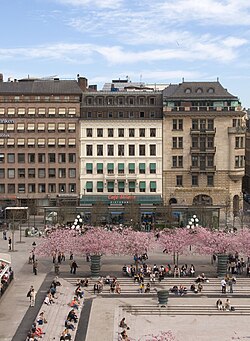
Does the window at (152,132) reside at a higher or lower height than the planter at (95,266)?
higher

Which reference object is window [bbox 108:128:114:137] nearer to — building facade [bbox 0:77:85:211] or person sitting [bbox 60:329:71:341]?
building facade [bbox 0:77:85:211]

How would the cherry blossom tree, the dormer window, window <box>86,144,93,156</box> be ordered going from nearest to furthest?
1. the cherry blossom tree
2. window <box>86,144,93,156</box>
3. the dormer window

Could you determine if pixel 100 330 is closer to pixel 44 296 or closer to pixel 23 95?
pixel 44 296

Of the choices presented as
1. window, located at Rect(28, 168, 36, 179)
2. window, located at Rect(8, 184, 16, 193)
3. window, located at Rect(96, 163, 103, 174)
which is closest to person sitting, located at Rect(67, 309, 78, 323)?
window, located at Rect(96, 163, 103, 174)

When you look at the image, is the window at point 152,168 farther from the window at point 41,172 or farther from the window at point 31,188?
the window at point 31,188

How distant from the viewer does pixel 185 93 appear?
113 metres

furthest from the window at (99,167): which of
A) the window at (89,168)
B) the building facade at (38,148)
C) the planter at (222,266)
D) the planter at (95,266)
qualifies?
the planter at (222,266)

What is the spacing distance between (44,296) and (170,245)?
16.6m

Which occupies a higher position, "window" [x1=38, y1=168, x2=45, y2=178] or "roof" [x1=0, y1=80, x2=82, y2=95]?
"roof" [x1=0, y1=80, x2=82, y2=95]

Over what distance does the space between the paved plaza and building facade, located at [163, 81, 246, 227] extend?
144ft

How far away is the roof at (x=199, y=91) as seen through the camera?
11194 centimetres

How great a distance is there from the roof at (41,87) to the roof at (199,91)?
1613cm

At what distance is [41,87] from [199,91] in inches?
1066

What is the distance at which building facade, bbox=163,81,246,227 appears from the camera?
112 meters
